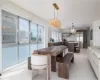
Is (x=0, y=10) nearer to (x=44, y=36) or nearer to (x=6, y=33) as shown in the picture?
(x=6, y=33)

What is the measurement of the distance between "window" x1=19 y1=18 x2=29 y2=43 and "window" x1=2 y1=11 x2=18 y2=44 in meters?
0.36

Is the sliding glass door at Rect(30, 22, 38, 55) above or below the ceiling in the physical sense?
below

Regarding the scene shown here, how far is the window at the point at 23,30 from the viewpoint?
4.50m

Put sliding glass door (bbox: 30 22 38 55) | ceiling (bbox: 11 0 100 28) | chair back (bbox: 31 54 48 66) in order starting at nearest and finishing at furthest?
chair back (bbox: 31 54 48 66), ceiling (bbox: 11 0 100 28), sliding glass door (bbox: 30 22 38 55)

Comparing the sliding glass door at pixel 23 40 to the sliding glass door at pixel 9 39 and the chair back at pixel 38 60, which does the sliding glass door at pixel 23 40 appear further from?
the chair back at pixel 38 60

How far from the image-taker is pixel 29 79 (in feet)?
9.07

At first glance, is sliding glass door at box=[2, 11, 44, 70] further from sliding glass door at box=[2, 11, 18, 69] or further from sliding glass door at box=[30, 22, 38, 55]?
sliding glass door at box=[30, 22, 38, 55]

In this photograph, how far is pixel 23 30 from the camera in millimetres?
4727

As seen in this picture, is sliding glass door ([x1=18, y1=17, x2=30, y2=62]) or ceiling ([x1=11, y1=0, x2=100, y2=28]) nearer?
ceiling ([x1=11, y1=0, x2=100, y2=28])

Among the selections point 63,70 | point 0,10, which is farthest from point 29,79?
point 0,10

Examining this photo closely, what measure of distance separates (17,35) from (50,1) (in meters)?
2.09

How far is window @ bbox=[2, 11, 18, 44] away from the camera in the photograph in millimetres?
3566

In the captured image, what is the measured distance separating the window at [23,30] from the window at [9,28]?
14.2 inches

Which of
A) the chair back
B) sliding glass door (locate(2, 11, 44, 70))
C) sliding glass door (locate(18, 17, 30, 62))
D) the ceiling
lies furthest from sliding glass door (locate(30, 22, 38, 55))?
the chair back
